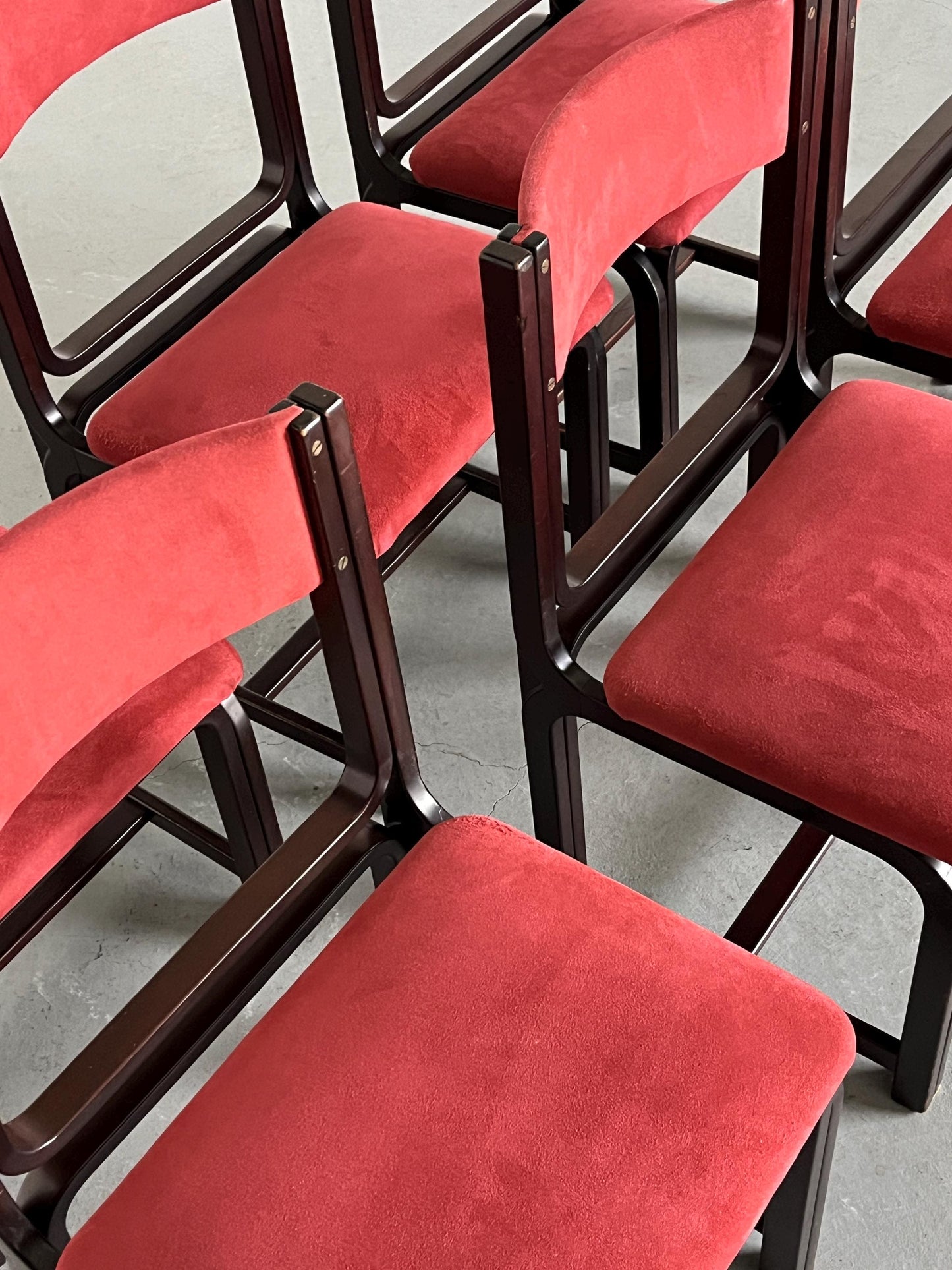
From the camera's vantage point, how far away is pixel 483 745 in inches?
75.9

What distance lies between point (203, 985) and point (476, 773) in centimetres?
81

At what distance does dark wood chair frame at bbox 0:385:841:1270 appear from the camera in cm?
104

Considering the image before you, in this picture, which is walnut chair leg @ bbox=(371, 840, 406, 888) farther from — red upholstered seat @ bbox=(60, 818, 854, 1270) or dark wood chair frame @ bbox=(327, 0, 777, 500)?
dark wood chair frame @ bbox=(327, 0, 777, 500)

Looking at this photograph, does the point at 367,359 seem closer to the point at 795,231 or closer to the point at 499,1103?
the point at 795,231

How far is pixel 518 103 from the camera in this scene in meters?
1.91

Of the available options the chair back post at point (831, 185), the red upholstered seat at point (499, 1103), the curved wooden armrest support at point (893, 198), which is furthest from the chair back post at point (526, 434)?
the curved wooden armrest support at point (893, 198)

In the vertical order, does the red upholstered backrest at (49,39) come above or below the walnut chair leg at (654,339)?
above

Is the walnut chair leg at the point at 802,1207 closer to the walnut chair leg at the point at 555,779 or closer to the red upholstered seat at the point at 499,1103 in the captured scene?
the red upholstered seat at the point at 499,1103

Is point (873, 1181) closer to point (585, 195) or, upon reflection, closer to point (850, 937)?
point (850, 937)

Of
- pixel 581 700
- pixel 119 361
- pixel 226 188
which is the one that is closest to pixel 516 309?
pixel 581 700

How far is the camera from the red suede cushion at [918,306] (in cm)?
160

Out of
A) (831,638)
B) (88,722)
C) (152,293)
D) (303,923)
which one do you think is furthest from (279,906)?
(152,293)

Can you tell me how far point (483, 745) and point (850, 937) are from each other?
1.72 ft

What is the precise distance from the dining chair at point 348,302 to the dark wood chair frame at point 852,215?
10 centimetres
